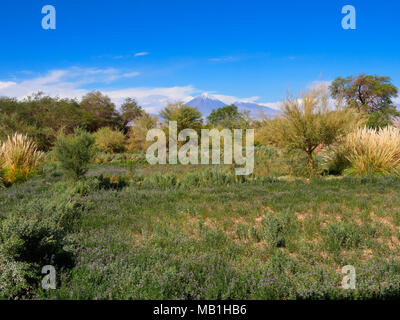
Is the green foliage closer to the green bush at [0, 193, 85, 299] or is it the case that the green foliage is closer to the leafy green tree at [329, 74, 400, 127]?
the green bush at [0, 193, 85, 299]

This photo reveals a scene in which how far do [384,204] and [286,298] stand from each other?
14.4 ft

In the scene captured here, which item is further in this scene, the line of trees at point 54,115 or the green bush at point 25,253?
the line of trees at point 54,115

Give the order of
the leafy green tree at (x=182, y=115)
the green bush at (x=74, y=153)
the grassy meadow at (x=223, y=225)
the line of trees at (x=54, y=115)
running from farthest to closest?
the leafy green tree at (x=182, y=115) → the line of trees at (x=54, y=115) → the green bush at (x=74, y=153) → the grassy meadow at (x=223, y=225)

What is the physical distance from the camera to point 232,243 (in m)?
4.30

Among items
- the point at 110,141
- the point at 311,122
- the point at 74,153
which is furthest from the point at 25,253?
the point at 110,141

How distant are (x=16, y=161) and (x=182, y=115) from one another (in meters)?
16.4

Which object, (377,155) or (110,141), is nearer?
(377,155)

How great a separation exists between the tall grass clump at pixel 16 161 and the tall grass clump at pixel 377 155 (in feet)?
35.6

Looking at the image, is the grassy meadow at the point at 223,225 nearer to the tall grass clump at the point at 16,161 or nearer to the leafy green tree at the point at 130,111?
the tall grass clump at the point at 16,161

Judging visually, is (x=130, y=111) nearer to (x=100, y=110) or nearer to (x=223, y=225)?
(x=100, y=110)

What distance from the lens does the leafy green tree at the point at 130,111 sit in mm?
42691

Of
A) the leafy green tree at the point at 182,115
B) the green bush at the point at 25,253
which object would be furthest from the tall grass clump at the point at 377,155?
the leafy green tree at the point at 182,115

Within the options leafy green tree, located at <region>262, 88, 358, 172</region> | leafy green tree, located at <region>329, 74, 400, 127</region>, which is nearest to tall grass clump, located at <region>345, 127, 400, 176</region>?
leafy green tree, located at <region>262, 88, 358, 172</region>
